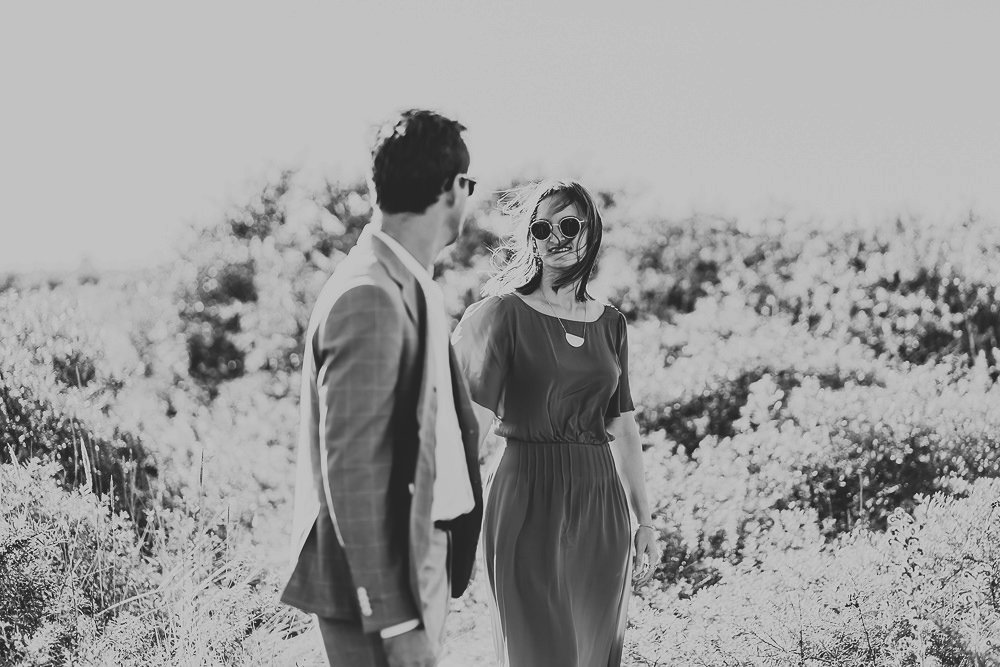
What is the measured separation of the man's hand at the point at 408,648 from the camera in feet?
6.42

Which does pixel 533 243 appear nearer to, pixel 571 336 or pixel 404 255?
pixel 571 336

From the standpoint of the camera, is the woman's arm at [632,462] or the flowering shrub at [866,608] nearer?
the woman's arm at [632,462]

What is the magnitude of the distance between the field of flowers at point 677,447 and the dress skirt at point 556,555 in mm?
1155

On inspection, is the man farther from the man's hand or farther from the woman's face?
the woman's face

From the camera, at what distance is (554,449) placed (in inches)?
139

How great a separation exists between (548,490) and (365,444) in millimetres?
1639

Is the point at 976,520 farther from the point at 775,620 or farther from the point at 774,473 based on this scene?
the point at 774,473

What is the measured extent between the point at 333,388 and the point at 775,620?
10.3 feet

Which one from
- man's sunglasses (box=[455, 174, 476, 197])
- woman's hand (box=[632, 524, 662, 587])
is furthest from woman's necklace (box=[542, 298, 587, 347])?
man's sunglasses (box=[455, 174, 476, 197])

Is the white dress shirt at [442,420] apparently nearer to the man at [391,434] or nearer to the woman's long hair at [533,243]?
the man at [391,434]

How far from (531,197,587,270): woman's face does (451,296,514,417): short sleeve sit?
27 cm

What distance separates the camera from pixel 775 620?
4.40 metres

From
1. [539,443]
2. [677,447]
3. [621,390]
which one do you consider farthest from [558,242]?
[677,447]

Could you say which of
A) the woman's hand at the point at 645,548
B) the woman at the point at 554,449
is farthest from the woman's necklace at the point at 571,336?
the woman's hand at the point at 645,548
